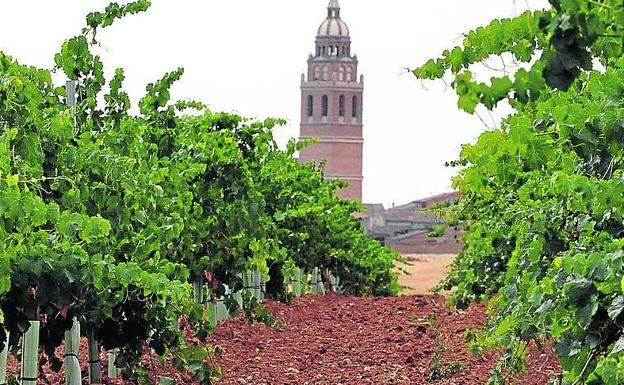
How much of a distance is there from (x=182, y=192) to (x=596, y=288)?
6.50m

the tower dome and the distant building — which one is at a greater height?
the tower dome

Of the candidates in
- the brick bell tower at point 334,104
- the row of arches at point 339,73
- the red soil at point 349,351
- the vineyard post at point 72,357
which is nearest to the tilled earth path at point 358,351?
the red soil at point 349,351

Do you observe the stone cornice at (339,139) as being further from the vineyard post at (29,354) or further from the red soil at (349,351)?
the vineyard post at (29,354)

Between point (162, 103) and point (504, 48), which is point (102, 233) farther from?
point (162, 103)

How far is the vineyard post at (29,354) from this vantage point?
25.1ft

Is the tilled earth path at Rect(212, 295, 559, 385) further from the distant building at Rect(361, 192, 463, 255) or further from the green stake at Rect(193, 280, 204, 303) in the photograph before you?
the distant building at Rect(361, 192, 463, 255)

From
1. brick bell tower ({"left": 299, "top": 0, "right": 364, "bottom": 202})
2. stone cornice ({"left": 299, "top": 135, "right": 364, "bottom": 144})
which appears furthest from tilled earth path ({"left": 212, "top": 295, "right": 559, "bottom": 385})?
stone cornice ({"left": 299, "top": 135, "right": 364, "bottom": 144})

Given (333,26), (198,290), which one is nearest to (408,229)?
(333,26)

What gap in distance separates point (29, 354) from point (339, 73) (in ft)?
446

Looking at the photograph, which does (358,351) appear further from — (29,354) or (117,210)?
(29,354)

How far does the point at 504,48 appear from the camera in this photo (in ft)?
15.6

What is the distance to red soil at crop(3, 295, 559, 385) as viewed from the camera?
11.0 m

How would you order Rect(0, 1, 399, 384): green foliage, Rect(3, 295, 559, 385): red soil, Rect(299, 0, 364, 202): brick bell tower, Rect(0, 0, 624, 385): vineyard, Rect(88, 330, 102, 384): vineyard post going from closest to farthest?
Rect(0, 0, 624, 385): vineyard → Rect(0, 1, 399, 384): green foliage → Rect(88, 330, 102, 384): vineyard post → Rect(3, 295, 559, 385): red soil → Rect(299, 0, 364, 202): brick bell tower

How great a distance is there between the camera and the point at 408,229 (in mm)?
117312
